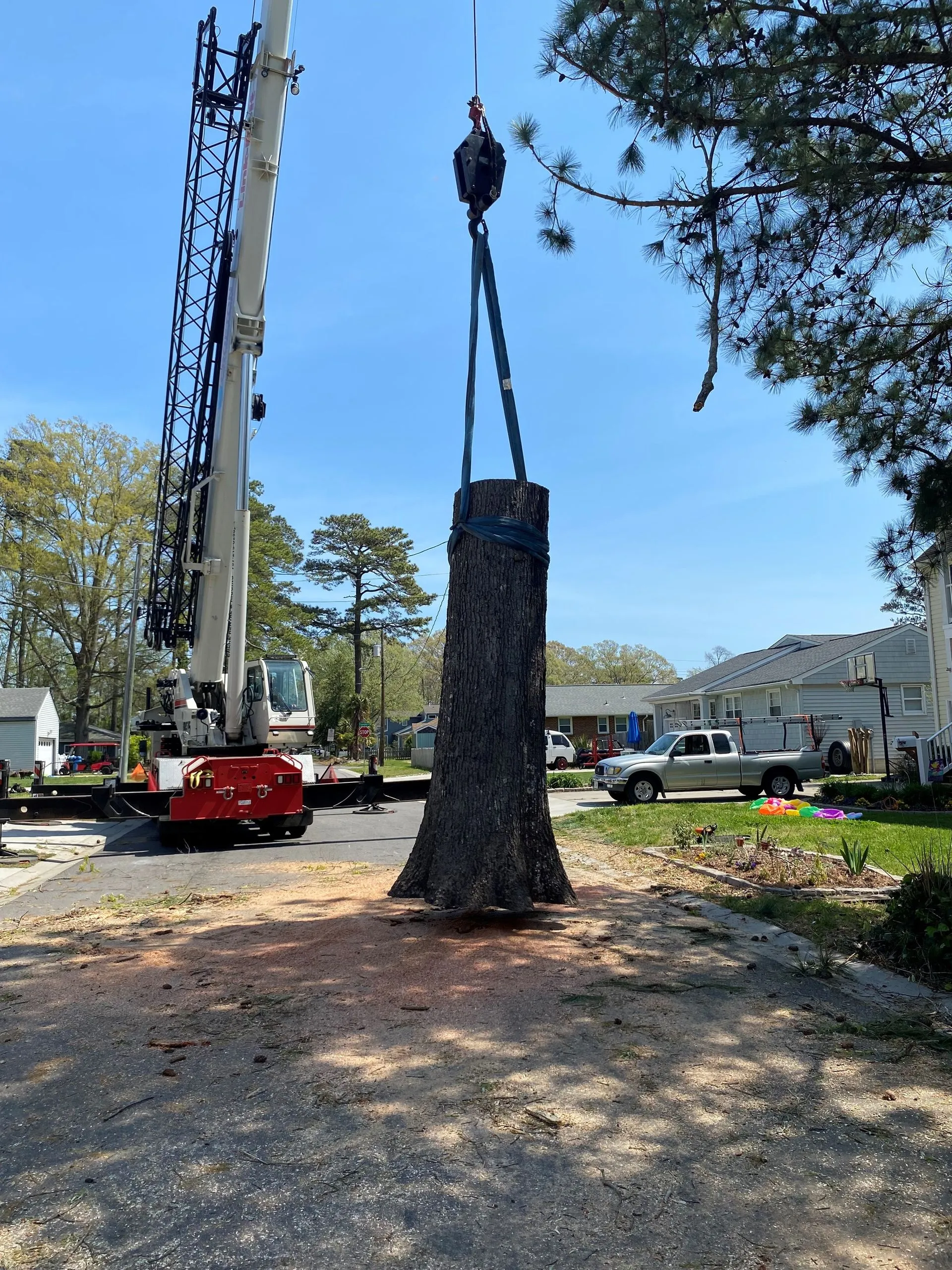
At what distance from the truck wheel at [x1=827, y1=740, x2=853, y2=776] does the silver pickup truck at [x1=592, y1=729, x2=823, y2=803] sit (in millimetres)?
7679

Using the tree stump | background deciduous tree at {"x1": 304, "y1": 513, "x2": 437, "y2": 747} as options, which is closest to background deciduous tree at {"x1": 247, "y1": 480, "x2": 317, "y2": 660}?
background deciduous tree at {"x1": 304, "y1": 513, "x2": 437, "y2": 747}

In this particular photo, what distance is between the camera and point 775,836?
35.1 feet

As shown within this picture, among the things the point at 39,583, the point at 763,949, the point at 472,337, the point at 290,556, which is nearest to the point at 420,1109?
the point at 763,949

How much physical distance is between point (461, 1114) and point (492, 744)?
114 inches

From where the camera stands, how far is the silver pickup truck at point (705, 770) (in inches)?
784

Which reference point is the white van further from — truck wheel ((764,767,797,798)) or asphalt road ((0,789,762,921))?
asphalt road ((0,789,762,921))

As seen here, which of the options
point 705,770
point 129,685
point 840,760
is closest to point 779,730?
point 840,760

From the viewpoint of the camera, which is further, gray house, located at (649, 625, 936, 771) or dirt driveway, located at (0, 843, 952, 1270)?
gray house, located at (649, 625, 936, 771)

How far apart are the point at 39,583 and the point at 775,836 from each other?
3672cm

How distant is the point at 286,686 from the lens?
14.6 metres

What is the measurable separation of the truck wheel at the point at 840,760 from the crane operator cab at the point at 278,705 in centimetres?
1846

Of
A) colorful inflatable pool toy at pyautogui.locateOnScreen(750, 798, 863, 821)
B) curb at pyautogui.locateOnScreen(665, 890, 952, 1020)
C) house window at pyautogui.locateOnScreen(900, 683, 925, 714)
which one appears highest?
house window at pyautogui.locateOnScreen(900, 683, 925, 714)

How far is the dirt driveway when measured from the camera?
2398 mm

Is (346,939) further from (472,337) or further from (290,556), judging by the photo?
(290,556)
